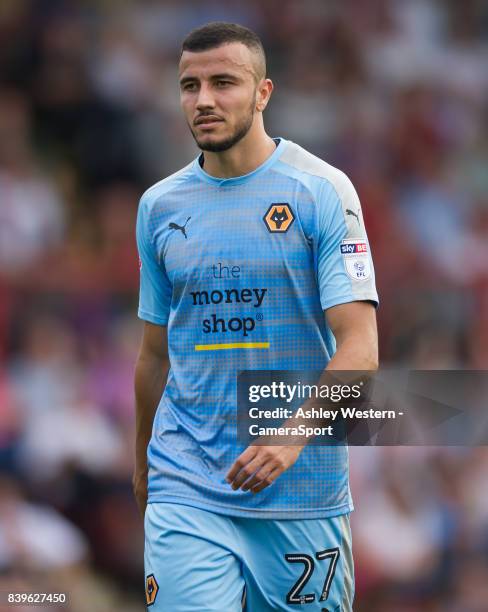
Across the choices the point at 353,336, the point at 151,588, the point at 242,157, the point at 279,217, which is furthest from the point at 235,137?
the point at 151,588

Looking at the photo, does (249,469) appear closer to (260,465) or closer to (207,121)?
(260,465)

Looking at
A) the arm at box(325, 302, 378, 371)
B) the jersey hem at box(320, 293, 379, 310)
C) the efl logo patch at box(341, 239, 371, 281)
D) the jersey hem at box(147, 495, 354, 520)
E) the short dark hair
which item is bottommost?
the jersey hem at box(147, 495, 354, 520)

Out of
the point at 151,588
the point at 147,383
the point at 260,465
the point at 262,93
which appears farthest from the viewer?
the point at 147,383

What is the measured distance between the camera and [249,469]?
4023mm

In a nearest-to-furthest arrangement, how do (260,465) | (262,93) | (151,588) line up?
(260,465), (151,588), (262,93)

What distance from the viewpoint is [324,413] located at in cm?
425

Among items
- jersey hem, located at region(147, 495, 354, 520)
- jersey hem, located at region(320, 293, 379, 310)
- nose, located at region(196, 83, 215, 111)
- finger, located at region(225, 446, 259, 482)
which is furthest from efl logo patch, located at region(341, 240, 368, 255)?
jersey hem, located at region(147, 495, 354, 520)

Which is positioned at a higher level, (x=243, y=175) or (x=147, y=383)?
(x=243, y=175)

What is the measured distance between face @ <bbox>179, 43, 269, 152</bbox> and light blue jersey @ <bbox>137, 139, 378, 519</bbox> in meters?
0.17

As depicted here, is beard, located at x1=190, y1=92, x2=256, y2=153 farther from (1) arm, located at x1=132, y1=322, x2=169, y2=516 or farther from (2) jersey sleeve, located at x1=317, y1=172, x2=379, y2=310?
(1) arm, located at x1=132, y1=322, x2=169, y2=516

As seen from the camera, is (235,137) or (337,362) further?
(235,137)

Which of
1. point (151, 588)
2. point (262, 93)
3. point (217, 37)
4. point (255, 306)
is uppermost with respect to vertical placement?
point (217, 37)

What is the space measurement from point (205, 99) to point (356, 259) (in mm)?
772

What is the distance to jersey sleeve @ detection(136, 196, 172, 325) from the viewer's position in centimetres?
472
